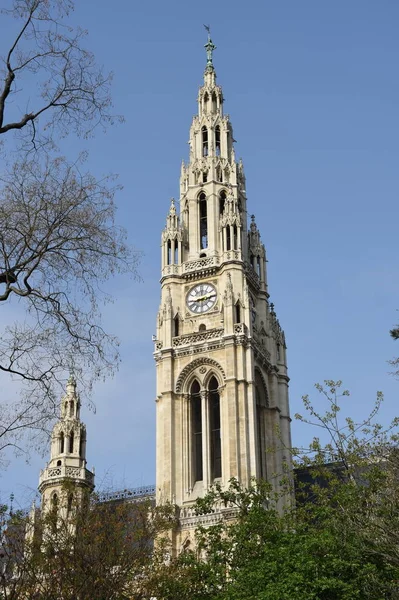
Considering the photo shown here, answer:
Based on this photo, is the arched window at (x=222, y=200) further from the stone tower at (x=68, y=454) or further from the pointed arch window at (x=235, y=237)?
the stone tower at (x=68, y=454)

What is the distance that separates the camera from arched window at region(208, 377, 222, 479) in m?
51.8

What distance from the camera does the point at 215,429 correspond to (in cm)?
5269

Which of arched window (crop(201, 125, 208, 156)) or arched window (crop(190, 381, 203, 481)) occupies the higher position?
arched window (crop(201, 125, 208, 156))

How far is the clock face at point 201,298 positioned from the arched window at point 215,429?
4285 mm

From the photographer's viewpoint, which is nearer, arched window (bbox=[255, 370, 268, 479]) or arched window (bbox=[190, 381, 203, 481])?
arched window (bbox=[190, 381, 203, 481])

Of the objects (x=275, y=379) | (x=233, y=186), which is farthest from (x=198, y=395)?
(x=233, y=186)

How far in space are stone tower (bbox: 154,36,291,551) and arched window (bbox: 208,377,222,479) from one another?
56 mm

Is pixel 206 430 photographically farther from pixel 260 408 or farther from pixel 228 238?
pixel 228 238

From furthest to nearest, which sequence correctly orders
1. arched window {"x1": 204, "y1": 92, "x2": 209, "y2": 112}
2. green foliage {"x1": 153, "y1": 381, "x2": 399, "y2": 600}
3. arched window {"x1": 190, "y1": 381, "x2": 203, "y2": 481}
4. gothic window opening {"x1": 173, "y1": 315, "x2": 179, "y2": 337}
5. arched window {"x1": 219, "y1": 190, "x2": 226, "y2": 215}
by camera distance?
arched window {"x1": 204, "y1": 92, "x2": 209, "y2": 112}
arched window {"x1": 219, "y1": 190, "x2": 226, "y2": 215}
gothic window opening {"x1": 173, "y1": 315, "x2": 179, "y2": 337}
arched window {"x1": 190, "y1": 381, "x2": 203, "y2": 481}
green foliage {"x1": 153, "y1": 381, "x2": 399, "y2": 600}

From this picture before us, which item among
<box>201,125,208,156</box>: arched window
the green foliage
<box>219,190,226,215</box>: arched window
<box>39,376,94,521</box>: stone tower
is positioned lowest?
the green foliage

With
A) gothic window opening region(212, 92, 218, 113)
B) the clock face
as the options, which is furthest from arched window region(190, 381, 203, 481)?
gothic window opening region(212, 92, 218, 113)

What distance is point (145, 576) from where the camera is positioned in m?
29.9

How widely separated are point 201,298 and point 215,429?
24.5ft

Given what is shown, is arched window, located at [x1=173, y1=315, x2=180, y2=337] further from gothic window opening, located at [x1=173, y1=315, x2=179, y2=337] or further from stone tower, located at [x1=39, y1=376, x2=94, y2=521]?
stone tower, located at [x1=39, y1=376, x2=94, y2=521]
